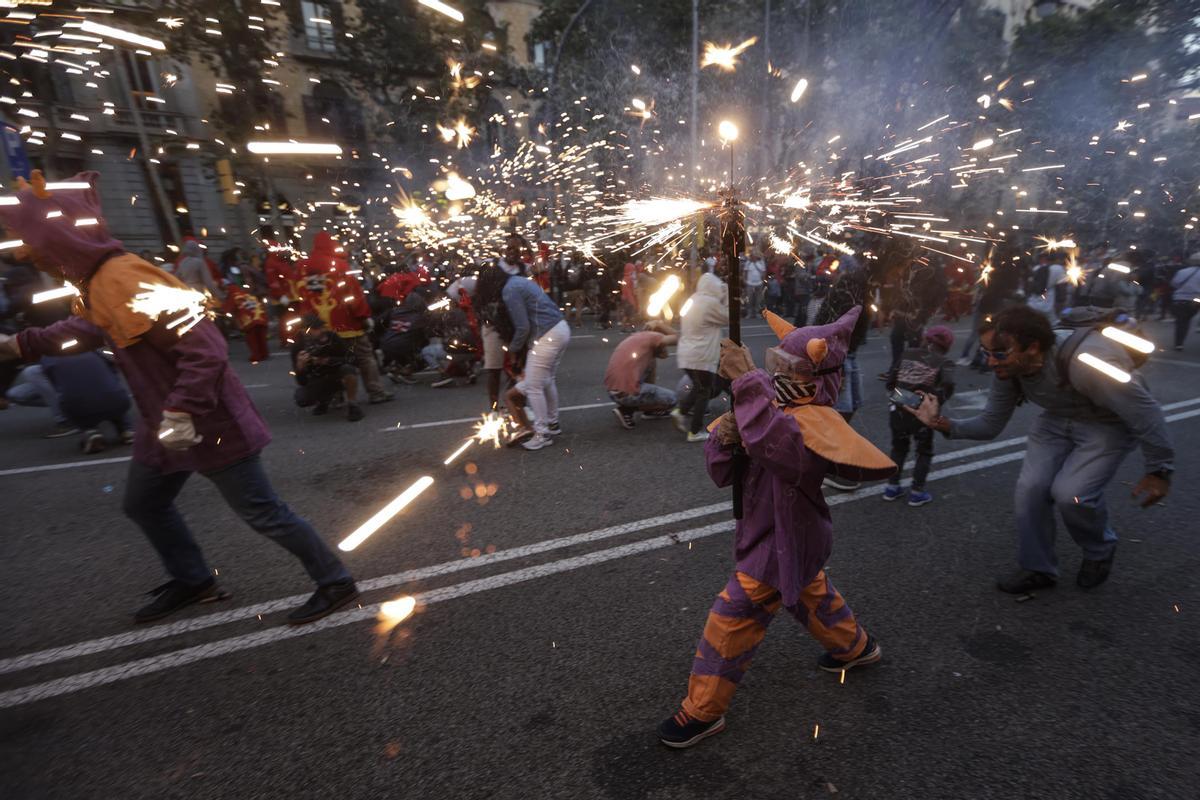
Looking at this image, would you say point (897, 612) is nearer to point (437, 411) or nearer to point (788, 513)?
point (788, 513)

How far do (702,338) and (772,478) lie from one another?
3869 millimetres

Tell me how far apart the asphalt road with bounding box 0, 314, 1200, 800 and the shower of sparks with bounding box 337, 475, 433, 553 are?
11 centimetres

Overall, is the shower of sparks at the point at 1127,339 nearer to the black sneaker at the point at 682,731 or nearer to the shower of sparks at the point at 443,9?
the black sneaker at the point at 682,731

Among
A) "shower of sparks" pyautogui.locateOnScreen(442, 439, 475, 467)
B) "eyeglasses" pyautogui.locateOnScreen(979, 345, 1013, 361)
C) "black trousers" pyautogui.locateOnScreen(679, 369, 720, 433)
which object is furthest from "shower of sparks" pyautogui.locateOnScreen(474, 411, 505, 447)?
"eyeglasses" pyautogui.locateOnScreen(979, 345, 1013, 361)

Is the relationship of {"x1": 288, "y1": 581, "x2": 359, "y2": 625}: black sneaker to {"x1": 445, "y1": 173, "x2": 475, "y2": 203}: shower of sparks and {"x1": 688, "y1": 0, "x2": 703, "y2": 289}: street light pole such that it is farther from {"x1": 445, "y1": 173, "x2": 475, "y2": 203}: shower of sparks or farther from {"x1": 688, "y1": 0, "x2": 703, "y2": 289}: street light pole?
{"x1": 445, "y1": 173, "x2": 475, "y2": 203}: shower of sparks

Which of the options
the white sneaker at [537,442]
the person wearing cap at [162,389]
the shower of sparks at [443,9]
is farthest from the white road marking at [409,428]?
the shower of sparks at [443,9]

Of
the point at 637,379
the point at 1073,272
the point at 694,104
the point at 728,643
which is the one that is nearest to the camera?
the point at 728,643

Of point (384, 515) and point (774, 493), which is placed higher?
point (774, 493)

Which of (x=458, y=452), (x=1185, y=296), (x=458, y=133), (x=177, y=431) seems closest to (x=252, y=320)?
(x=458, y=452)

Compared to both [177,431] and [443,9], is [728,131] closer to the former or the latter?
[177,431]

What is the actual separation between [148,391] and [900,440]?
4.81m

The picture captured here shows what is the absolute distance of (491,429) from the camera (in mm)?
6922

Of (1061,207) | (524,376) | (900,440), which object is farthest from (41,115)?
(1061,207)

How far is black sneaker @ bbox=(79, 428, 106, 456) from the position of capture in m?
6.47
